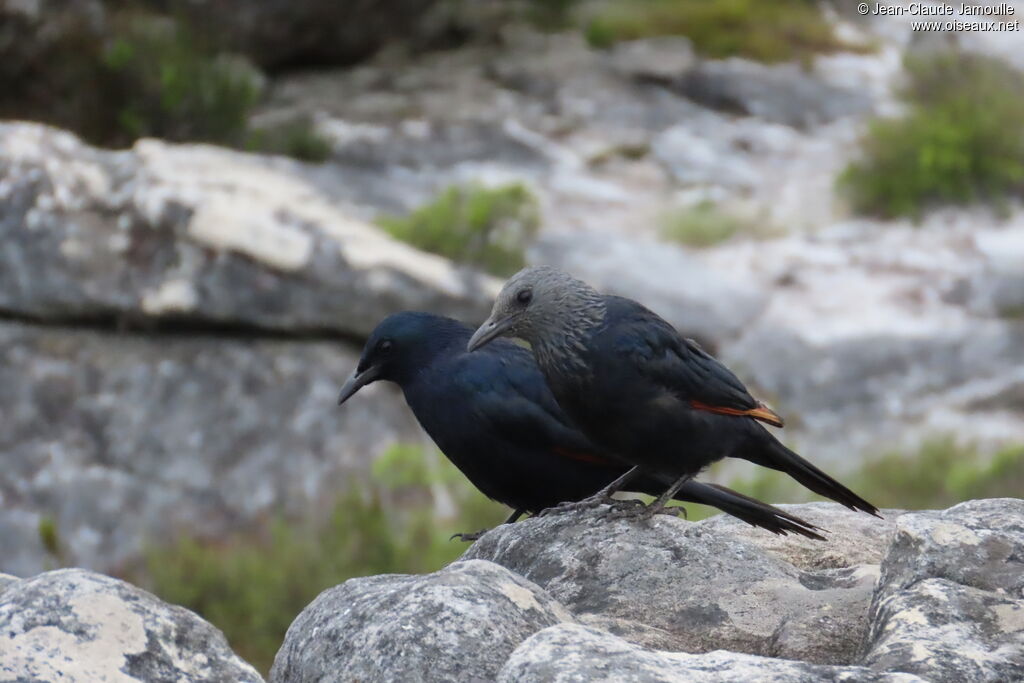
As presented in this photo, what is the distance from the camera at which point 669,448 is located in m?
3.85

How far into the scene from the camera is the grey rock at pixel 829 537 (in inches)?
157

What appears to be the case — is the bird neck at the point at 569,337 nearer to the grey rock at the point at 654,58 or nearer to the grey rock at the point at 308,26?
the grey rock at the point at 308,26

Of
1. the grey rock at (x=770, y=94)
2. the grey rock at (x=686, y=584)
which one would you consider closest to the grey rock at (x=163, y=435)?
the grey rock at (x=686, y=584)

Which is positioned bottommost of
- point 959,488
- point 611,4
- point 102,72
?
point 102,72

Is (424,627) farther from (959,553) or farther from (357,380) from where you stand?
(357,380)

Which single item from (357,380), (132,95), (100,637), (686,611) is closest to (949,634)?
(686,611)

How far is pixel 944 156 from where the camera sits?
9.89 m

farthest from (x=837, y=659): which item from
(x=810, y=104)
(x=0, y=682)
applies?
(x=810, y=104)

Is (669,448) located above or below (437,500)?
above

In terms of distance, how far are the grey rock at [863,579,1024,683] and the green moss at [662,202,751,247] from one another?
651 cm

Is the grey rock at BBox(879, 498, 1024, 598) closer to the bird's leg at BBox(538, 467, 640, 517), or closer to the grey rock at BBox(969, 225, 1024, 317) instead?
the bird's leg at BBox(538, 467, 640, 517)

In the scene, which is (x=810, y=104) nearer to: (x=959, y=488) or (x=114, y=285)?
(x=959, y=488)

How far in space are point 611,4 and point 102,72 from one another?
5648mm

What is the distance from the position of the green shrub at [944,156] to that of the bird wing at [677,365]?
6.25 meters
